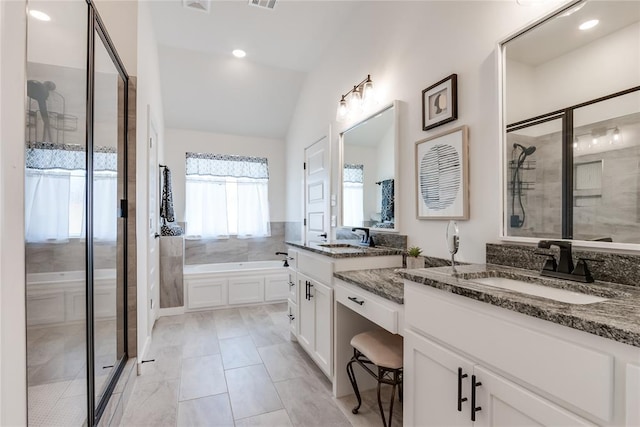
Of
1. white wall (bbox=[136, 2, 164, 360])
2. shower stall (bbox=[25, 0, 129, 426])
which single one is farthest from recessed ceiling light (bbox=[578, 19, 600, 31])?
white wall (bbox=[136, 2, 164, 360])

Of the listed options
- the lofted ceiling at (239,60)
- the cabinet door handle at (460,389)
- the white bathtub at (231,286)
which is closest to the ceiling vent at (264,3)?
the lofted ceiling at (239,60)

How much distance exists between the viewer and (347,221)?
2803 mm

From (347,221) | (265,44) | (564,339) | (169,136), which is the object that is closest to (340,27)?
(265,44)

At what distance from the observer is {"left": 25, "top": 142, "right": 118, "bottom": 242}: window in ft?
3.41

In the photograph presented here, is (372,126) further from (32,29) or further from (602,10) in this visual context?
(32,29)

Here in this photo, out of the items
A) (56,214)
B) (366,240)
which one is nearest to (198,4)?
(56,214)

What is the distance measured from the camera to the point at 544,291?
112 centimetres

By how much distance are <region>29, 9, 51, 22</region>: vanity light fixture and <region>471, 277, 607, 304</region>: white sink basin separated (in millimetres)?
1895

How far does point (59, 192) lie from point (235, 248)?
3307 millimetres

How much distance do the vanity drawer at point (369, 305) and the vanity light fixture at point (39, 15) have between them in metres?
1.76

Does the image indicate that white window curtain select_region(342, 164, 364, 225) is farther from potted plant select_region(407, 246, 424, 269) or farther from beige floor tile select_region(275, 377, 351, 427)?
beige floor tile select_region(275, 377, 351, 427)

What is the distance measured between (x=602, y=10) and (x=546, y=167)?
1.93 ft

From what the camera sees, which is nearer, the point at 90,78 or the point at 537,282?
the point at 537,282

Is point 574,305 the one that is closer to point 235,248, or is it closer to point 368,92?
point 368,92
